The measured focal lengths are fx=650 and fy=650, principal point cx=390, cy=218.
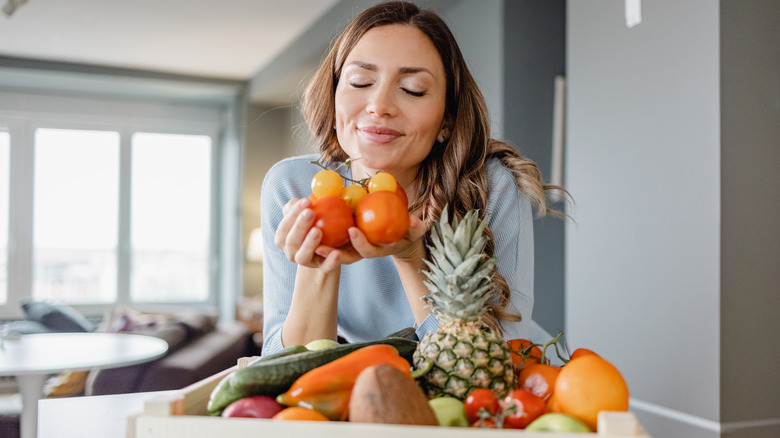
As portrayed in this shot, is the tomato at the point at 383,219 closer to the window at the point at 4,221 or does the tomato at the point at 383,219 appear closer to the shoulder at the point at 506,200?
the shoulder at the point at 506,200

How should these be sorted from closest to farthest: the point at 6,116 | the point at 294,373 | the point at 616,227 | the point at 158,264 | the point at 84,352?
the point at 294,373 < the point at 616,227 < the point at 84,352 < the point at 6,116 < the point at 158,264

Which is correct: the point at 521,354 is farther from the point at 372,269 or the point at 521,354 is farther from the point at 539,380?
the point at 372,269

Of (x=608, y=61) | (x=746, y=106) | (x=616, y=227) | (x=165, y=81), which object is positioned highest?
(x=165, y=81)

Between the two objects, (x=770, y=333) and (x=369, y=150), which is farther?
(x=770, y=333)

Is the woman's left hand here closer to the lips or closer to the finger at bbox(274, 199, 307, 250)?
the finger at bbox(274, 199, 307, 250)

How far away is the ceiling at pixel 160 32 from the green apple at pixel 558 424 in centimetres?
521

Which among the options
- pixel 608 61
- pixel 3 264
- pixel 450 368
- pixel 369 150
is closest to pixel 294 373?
pixel 450 368

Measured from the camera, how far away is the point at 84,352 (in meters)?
3.14

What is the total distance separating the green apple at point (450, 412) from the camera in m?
0.71

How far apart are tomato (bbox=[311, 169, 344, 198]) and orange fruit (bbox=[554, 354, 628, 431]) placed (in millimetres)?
473

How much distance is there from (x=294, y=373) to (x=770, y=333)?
2.19 m

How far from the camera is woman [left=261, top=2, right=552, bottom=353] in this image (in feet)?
4.00

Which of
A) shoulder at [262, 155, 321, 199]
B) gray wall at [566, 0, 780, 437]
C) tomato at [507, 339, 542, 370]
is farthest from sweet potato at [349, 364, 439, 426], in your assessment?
gray wall at [566, 0, 780, 437]

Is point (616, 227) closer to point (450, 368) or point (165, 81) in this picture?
point (450, 368)
